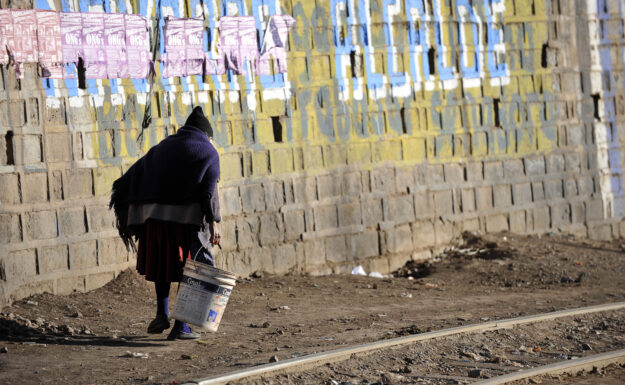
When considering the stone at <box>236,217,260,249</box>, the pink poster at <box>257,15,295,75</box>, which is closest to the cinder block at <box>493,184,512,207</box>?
the pink poster at <box>257,15,295,75</box>

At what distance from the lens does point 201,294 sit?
22.7 ft

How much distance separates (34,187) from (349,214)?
3.89m

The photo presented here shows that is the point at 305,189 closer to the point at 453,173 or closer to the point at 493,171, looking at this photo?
the point at 453,173

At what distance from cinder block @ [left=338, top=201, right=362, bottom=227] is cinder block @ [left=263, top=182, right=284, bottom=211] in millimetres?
840

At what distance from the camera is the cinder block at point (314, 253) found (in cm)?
1066

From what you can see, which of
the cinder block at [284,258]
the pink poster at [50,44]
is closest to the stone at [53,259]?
the pink poster at [50,44]

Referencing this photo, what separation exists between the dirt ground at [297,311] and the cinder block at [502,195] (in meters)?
0.45

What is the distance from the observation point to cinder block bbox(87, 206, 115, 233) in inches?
349

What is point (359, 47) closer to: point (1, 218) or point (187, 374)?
point (1, 218)

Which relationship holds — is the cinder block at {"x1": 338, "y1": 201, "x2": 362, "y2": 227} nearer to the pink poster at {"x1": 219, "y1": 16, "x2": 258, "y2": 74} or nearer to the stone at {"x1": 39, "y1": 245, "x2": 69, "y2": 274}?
the pink poster at {"x1": 219, "y1": 16, "x2": 258, "y2": 74}

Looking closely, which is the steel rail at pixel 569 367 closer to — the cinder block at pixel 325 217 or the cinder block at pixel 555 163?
the cinder block at pixel 325 217

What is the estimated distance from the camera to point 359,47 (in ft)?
36.5

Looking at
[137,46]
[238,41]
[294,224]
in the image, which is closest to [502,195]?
[294,224]

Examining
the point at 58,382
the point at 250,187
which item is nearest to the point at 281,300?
the point at 250,187
